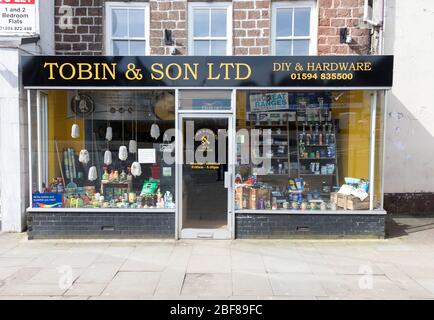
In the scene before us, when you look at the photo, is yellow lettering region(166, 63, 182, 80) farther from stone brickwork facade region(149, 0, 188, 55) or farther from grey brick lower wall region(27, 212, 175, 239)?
grey brick lower wall region(27, 212, 175, 239)

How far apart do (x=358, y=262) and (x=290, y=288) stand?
1.63 metres

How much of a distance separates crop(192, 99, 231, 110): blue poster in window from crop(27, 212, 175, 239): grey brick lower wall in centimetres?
205

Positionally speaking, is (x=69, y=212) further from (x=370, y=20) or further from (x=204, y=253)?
(x=370, y=20)

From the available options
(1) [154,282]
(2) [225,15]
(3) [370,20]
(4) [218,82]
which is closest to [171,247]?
(1) [154,282]

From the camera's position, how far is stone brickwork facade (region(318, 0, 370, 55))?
885cm

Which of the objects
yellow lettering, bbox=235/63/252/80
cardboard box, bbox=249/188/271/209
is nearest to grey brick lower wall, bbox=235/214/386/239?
cardboard box, bbox=249/188/271/209

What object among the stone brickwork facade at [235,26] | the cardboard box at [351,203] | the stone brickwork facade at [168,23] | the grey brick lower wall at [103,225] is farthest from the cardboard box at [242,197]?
the stone brickwork facade at [168,23]

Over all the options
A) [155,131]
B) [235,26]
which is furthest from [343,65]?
[155,131]

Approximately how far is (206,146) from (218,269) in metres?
2.62

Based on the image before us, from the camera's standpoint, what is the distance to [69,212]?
24.5ft

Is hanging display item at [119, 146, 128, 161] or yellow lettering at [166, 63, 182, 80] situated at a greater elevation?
yellow lettering at [166, 63, 182, 80]

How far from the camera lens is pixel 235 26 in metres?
8.93

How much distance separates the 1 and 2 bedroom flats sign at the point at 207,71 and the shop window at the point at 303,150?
1.57 feet

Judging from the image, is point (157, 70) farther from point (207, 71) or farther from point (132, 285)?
point (132, 285)
